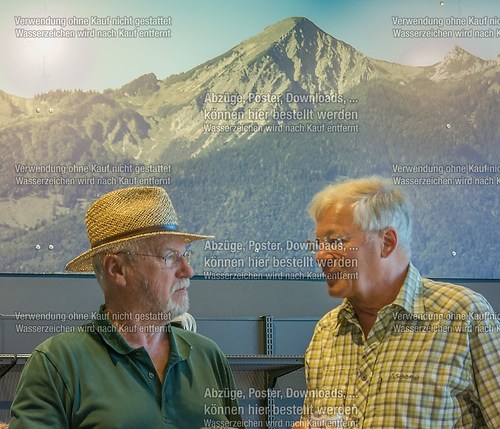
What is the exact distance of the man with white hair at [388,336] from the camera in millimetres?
2027

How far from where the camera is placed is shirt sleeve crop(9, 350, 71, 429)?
191 centimetres

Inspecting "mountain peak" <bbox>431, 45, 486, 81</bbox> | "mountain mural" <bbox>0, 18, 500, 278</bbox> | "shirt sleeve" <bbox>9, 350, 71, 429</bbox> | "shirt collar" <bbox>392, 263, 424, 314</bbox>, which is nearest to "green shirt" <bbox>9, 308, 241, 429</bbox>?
"shirt sleeve" <bbox>9, 350, 71, 429</bbox>

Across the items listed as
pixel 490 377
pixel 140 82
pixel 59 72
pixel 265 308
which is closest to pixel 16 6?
pixel 59 72

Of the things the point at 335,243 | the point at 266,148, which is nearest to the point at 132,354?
the point at 335,243

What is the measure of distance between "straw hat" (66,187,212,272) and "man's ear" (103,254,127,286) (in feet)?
0.11

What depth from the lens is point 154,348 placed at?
2.16 metres

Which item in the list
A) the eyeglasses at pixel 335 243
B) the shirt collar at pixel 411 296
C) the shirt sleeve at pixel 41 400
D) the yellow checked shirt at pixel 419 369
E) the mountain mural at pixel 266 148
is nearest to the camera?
the shirt sleeve at pixel 41 400

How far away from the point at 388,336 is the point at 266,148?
203 cm

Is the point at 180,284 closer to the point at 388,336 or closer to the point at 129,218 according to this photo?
the point at 129,218

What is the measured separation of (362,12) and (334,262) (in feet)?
7.26

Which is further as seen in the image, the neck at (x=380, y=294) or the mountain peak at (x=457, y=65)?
the mountain peak at (x=457, y=65)

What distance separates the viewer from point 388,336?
2.18 metres

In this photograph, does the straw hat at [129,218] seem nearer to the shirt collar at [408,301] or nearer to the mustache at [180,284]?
the mustache at [180,284]

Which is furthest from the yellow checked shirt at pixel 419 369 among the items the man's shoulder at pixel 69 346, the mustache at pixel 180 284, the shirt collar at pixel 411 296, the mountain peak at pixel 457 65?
the mountain peak at pixel 457 65
